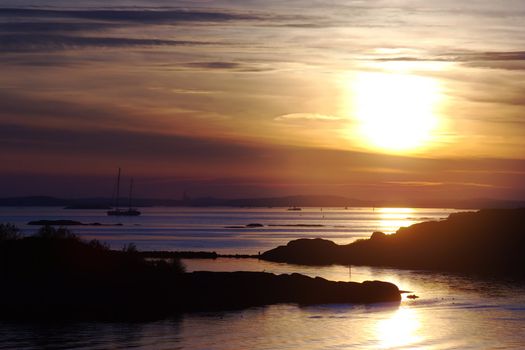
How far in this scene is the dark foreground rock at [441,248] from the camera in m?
106

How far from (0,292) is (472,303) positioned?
35.4 m

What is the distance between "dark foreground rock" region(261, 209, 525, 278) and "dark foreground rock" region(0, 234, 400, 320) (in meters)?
41.0

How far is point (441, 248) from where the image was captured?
111m

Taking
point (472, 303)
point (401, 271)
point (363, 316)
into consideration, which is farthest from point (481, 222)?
point (363, 316)

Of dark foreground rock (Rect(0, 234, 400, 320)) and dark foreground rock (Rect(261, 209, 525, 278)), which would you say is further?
dark foreground rock (Rect(261, 209, 525, 278))

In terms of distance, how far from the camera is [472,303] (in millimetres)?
66062

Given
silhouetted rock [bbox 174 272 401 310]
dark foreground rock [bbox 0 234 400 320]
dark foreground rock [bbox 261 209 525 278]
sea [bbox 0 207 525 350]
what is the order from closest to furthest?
sea [bbox 0 207 525 350], dark foreground rock [bbox 0 234 400 320], silhouetted rock [bbox 174 272 401 310], dark foreground rock [bbox 261 209 525 278]

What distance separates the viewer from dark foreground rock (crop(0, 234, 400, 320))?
58312 millimetres

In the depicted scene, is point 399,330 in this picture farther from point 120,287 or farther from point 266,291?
point 120,287

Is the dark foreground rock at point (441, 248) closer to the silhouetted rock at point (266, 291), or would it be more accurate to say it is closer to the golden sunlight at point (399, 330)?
the silhouetted rock at point (266, 291)

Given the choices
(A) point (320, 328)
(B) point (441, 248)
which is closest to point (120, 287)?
(A) point (320, 328)

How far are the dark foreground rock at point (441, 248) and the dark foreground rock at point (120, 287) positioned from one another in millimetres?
40974

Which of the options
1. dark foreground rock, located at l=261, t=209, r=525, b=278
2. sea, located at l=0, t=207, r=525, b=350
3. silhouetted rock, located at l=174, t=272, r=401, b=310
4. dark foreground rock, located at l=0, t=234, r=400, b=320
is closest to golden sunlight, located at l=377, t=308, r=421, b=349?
sea, located at l=0, t=207, r=525, b=350

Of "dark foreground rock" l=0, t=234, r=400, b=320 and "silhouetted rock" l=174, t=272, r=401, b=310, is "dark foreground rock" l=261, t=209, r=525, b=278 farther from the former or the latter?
"dark foreground rock" l=0, t=234, r=400, b=320
